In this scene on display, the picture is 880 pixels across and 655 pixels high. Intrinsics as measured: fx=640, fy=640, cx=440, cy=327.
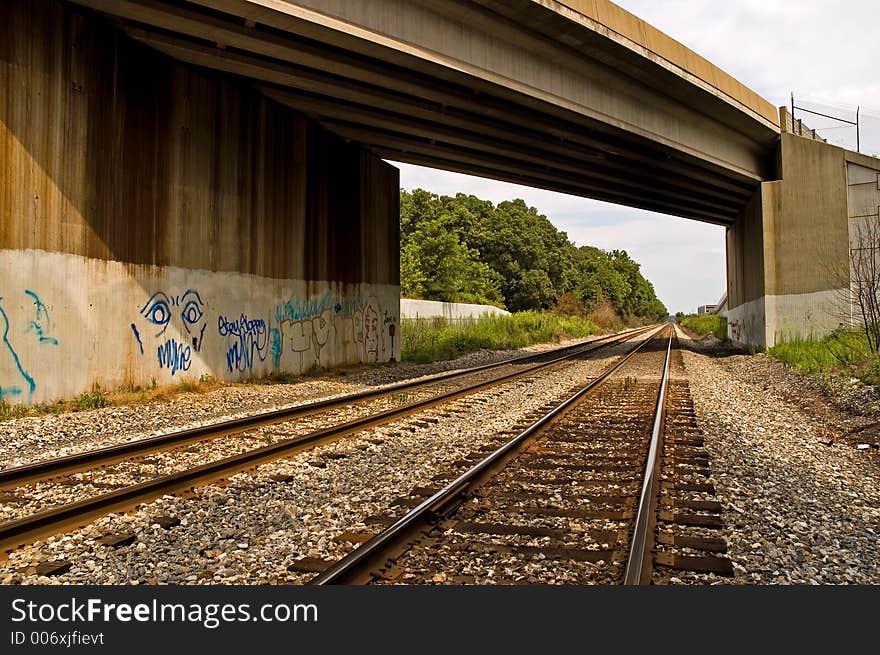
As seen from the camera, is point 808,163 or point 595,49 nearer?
point 595,49

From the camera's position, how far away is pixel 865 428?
9.27m

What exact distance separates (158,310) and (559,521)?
33.1 ft

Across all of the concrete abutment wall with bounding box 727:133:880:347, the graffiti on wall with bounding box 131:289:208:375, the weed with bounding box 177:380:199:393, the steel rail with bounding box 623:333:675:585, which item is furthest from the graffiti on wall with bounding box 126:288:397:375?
the concrete abutment wall with bounding box 727:133:880:347

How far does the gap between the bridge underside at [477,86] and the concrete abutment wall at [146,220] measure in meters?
0.95

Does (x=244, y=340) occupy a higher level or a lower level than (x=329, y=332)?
lower

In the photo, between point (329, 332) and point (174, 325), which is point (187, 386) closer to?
point (174, 325)

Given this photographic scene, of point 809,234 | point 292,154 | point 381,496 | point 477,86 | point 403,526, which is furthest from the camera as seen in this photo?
point 809,234

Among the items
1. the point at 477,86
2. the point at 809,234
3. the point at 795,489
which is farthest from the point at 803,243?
the point at 795,489

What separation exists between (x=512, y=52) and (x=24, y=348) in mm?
11845

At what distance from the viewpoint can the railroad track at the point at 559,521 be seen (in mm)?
3984

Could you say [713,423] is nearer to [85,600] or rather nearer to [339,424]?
[339,424]

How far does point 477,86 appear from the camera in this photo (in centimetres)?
1488

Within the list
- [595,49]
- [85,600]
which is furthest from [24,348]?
[595,49]

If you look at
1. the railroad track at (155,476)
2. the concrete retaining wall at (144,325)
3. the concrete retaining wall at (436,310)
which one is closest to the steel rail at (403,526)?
the railroad track at (155,476)
